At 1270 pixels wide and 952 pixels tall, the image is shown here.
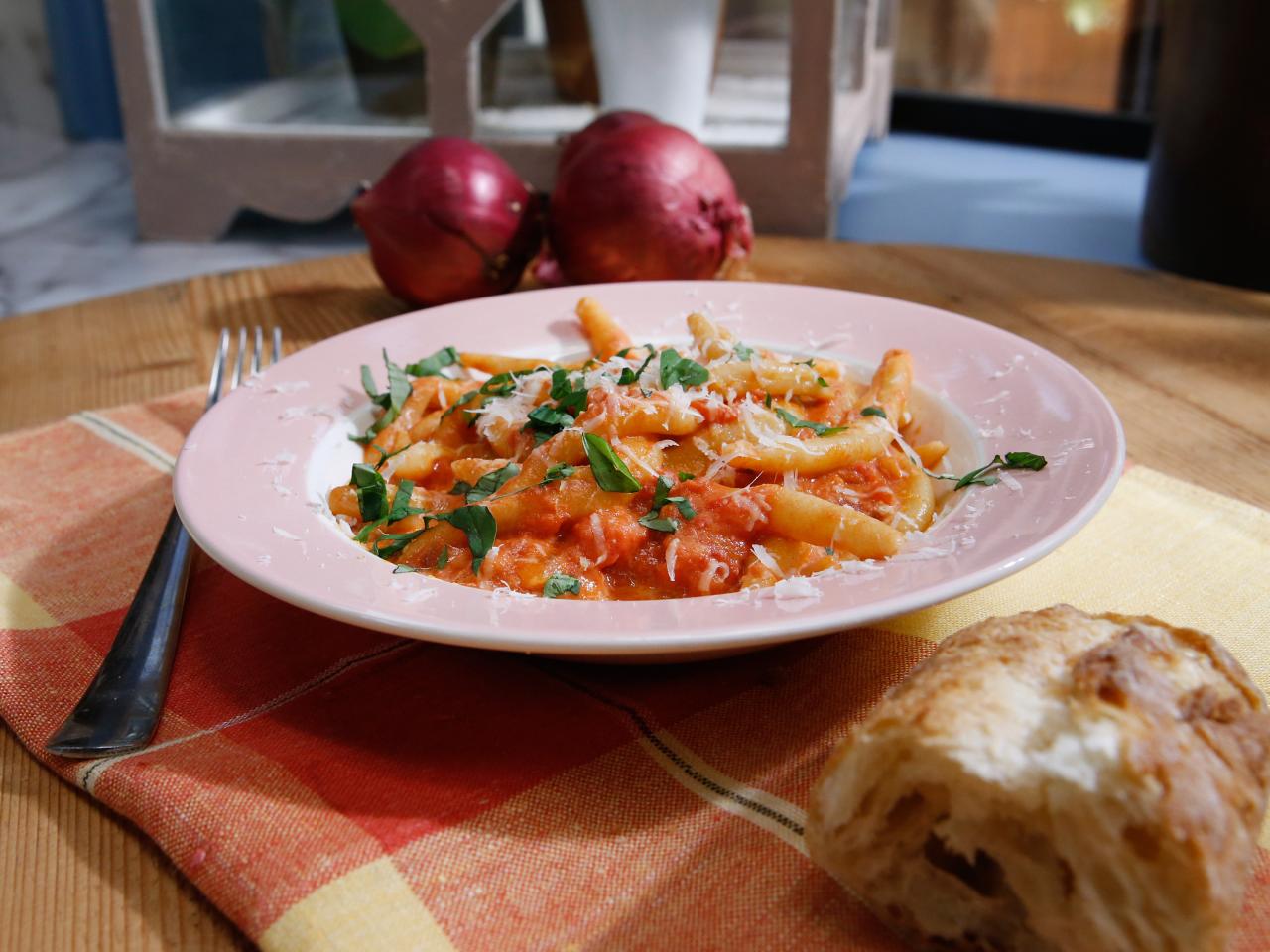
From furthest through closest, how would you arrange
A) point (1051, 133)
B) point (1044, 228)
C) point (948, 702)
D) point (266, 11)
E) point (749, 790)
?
1. point (1051, 133)
2. point (1044, 228)
3. point (266, 11)
4. point (749, 790)
5. point (948, 702)

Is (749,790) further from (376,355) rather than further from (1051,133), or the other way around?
(1051,133)

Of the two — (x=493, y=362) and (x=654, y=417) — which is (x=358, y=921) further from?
(x=493, y=362)

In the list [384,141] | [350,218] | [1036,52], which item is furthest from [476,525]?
[1036,52]

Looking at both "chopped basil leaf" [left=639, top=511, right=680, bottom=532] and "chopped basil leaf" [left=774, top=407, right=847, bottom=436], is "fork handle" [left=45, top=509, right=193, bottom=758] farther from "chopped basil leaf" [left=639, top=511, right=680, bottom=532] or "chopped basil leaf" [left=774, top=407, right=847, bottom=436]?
"chopped basil leaf" [left=774, top=407, right=847, bottom=436]

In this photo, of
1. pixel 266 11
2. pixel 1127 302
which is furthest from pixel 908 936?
pixel 266 11

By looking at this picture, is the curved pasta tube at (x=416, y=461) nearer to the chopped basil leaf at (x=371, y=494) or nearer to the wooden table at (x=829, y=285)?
the chopped basil leaf at (x=371, y=494)

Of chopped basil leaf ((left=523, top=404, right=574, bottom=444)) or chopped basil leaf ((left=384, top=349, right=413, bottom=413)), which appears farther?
chopped basil leaf ((left=384, top=349, right=413, bottom=413))

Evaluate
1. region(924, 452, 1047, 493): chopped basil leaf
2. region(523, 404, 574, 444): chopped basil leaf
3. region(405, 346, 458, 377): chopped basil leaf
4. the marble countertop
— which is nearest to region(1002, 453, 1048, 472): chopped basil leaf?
region(924, 452, 1047, 493): chopped basil leaf

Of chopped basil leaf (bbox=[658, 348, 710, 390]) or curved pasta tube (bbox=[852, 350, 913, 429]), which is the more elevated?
chopped basil leaf (bbox=[658, 348, 710, 390])
